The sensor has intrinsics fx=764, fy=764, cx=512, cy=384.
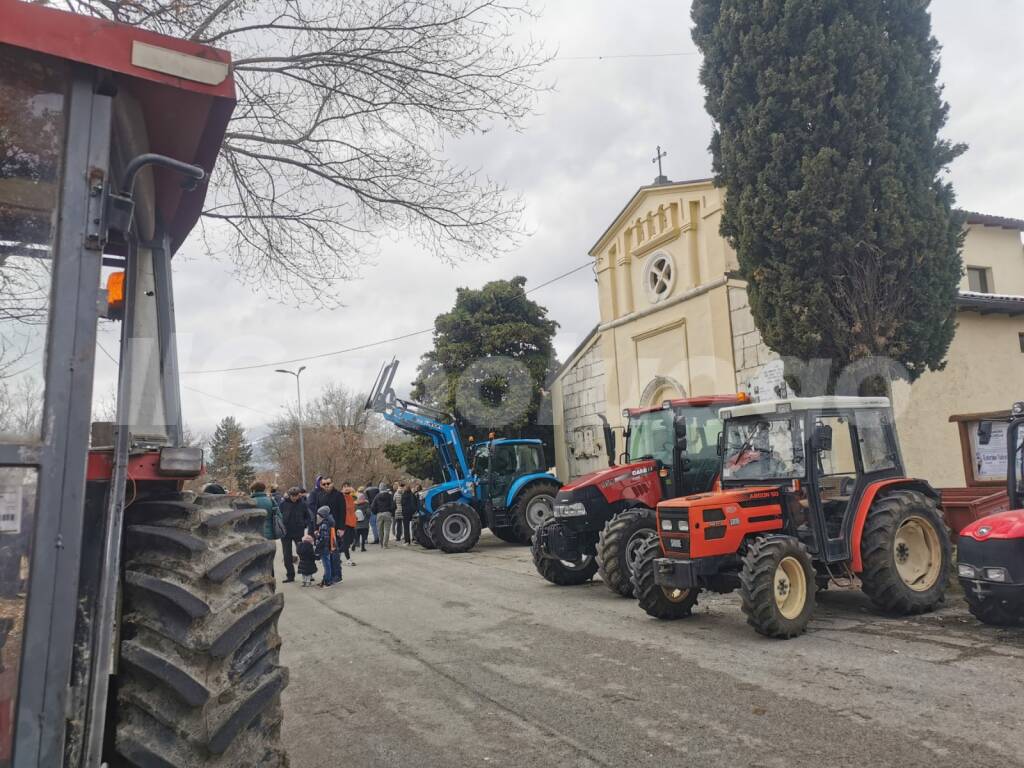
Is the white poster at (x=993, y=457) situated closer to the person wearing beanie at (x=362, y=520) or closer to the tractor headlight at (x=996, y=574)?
the tractor headlight at (x=996, y=574)

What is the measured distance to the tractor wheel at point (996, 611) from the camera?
21.3ft

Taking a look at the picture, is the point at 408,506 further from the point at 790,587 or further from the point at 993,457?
the point at 790,587

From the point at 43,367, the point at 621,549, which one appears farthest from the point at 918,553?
the point at 43,367

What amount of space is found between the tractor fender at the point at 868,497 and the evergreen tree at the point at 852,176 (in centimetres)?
387

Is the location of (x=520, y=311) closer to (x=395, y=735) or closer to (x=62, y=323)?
(x=395, y=735)

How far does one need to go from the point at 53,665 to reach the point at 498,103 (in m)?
7.16

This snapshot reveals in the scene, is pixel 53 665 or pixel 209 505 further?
pixel 209 505

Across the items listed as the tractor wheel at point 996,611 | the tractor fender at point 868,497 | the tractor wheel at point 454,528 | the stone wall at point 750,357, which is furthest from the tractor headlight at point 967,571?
the tractor wheel at point 454,528

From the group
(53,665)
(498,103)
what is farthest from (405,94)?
(53,665)

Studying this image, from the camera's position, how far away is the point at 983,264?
61.1 feet

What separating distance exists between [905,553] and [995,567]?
4.79ft

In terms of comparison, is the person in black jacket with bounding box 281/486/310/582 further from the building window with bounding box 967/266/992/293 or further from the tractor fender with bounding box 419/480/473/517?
the building window with bounding box 967/266/992/293

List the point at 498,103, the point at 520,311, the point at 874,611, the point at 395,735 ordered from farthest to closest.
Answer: the point at 520,311 → the point at 498,103 → the point at 874,611 → the point at 395,735

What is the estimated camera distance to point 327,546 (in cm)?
1164
